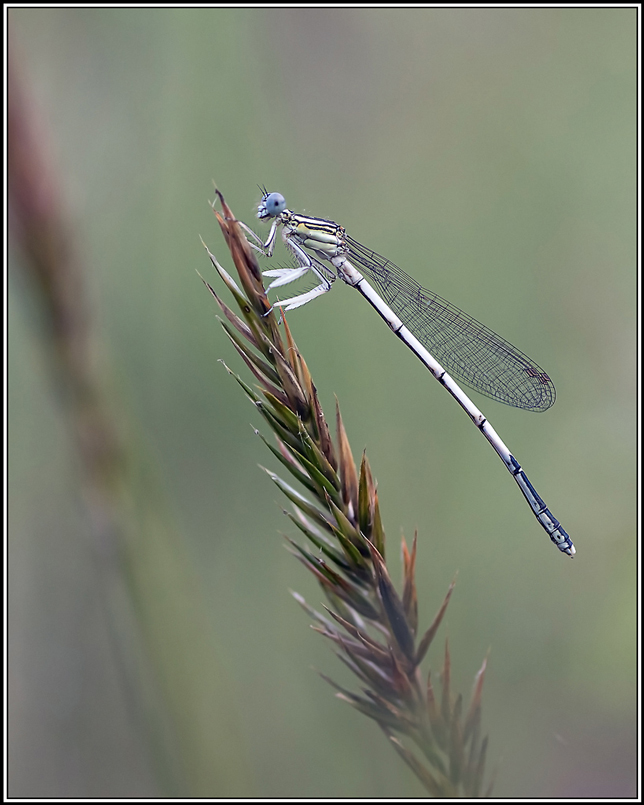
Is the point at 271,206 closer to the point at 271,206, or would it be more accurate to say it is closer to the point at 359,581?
the point at 271,206

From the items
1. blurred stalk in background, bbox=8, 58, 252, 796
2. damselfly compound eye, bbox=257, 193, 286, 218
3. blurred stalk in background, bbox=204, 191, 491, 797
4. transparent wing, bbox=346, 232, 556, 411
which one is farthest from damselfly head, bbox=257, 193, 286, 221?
blurred stalk in background, bbox=8, 58, 252, 796

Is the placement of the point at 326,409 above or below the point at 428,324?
below

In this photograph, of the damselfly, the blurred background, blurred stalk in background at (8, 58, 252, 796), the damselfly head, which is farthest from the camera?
the damselfly

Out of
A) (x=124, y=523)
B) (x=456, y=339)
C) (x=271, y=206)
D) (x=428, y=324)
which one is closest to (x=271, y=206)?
(x=271, y=206)

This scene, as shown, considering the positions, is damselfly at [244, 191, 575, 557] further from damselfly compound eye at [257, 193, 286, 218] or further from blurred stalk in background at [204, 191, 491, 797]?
blurred stalk in background at [204, 191, 491, 797]

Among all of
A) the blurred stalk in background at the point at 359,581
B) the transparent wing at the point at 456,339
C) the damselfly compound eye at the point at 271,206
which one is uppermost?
the damselfly compound eye at the point at 271,206

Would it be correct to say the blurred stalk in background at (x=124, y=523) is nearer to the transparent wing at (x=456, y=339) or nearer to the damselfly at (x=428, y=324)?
the damselfly at (x=428, y=324)

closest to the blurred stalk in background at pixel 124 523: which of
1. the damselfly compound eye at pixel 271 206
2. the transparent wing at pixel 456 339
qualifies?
the damselfly compound eye at pixel 271 206

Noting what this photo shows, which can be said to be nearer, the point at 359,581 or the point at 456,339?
the point at 359,581
